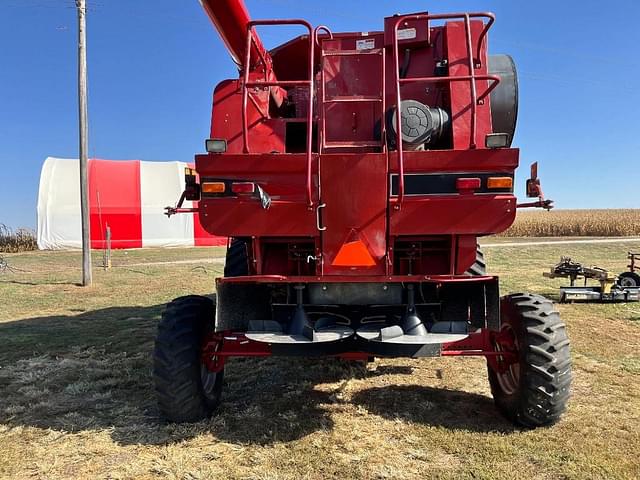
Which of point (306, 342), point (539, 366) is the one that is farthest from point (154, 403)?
point (539, 366)

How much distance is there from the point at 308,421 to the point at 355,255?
1.31 m

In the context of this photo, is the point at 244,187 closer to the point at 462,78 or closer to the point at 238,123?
the point at 238,123

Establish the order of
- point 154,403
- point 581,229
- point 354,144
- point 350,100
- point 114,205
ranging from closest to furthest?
point 350,100, point 354,144, point 154,403, point 114,205, point 581,229

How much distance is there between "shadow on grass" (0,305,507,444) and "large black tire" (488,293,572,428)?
0.26 m

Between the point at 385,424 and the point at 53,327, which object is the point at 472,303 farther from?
the point at 53,327

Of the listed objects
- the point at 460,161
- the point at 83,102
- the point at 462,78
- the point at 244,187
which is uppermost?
the point at 83,102

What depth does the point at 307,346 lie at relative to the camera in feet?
10.7

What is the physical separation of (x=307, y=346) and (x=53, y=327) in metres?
5.73

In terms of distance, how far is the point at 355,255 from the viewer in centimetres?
350

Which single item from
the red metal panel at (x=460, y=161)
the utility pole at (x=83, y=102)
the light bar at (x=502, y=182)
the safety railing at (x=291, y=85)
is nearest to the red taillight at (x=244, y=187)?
the safety railing at (x=291, y=85)

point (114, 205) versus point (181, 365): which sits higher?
point (114, 205)

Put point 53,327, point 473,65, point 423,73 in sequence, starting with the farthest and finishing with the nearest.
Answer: point 53,327
point 423,73
point 473,65

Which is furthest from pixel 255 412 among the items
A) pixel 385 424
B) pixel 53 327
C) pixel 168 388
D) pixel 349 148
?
pixel 53 327

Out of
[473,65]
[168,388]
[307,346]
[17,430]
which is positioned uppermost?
[473,65]
